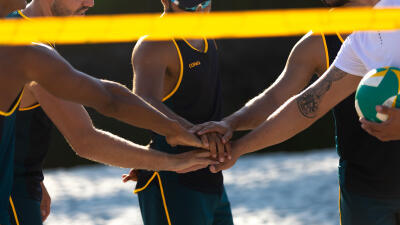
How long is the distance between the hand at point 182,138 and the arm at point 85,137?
0.24 meters

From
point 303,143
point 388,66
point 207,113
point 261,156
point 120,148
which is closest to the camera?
point 388,66

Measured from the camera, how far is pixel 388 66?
3375mm

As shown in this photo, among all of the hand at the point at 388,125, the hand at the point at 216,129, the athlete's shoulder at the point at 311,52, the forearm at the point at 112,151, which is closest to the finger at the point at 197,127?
the hand at the point at 216,129

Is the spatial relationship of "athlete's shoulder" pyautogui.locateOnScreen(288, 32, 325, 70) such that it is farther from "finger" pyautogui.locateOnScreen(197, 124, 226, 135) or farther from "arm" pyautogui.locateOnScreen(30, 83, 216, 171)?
"arm" pyautogui.locateOnScreen(30, 83, 216, 171)

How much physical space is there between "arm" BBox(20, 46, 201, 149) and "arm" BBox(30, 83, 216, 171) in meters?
0.19

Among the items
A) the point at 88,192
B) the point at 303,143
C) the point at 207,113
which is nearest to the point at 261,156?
the point at 303,143

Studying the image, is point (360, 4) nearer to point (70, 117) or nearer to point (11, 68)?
point (70, 117)

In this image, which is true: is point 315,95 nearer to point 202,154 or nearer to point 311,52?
point 311,52

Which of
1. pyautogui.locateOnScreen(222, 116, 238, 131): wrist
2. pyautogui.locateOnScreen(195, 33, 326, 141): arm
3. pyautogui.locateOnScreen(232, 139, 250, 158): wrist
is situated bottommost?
pyautogui.locateOnScreen(232, 139, 250, 158): wrist

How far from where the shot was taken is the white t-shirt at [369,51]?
338 cm

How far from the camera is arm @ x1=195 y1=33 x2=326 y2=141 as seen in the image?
404cm

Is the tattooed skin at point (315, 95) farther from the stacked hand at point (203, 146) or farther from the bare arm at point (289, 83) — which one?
the stacked hand at point (203, 146)

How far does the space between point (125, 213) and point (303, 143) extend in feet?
24.6

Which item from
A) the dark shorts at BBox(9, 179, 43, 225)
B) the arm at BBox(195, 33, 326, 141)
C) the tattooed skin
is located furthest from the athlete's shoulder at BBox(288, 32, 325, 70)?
the dark shorts at BBox(9, 179, 43, 225)
